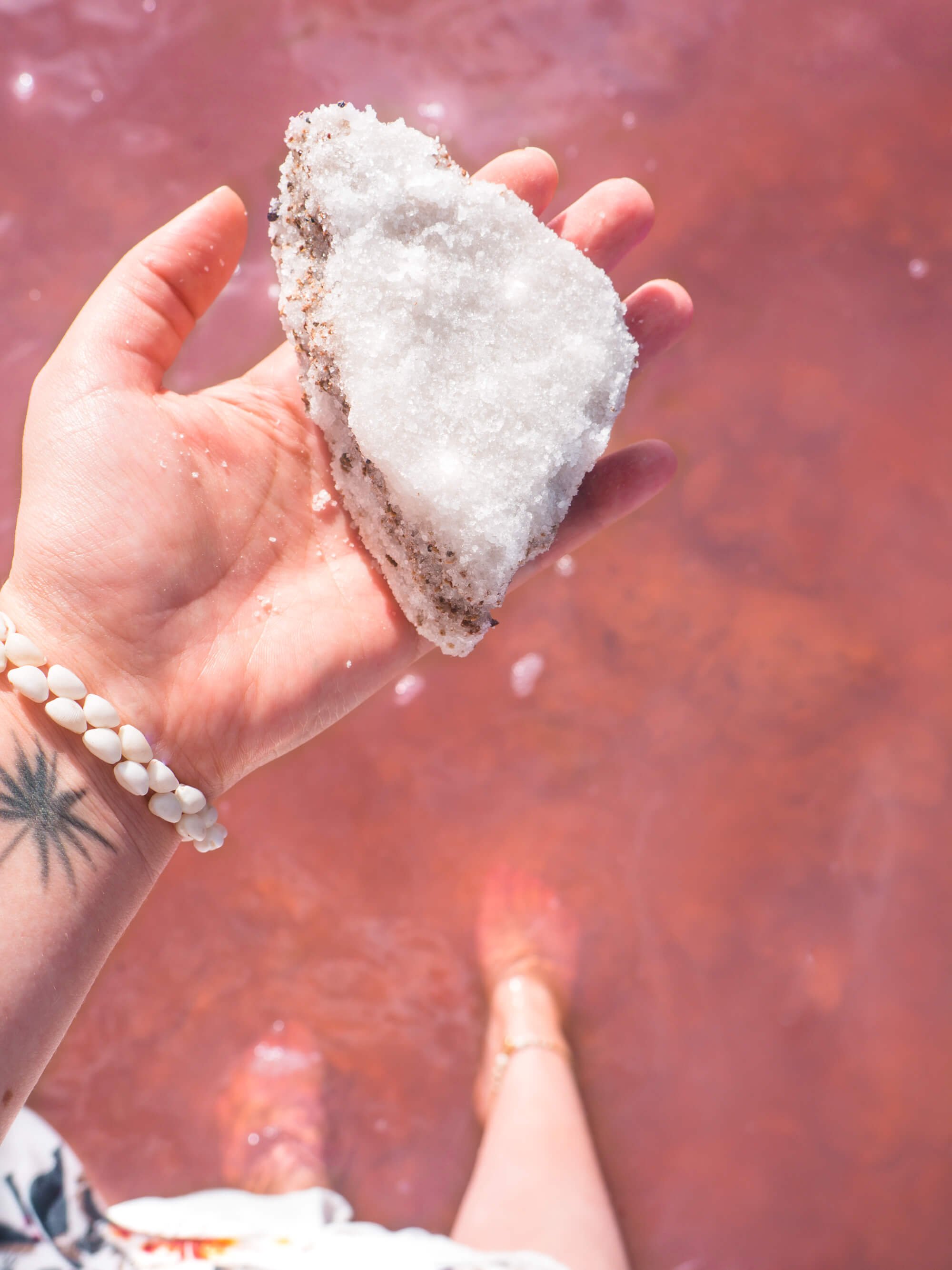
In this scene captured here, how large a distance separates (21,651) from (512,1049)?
1.41m

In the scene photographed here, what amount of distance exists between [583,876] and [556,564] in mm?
737

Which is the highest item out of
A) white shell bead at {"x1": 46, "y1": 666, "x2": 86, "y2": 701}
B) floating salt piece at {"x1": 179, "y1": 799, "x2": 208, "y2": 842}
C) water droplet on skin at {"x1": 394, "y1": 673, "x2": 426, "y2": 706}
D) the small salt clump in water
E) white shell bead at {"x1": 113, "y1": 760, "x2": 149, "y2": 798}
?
the small salt clump in water

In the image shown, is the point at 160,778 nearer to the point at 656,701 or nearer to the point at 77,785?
the point at 77,785

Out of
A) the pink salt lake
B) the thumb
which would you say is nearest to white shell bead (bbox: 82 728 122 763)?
the thumb

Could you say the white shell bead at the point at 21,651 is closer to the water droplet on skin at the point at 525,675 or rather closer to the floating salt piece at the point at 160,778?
the floating salt piece at the point at 160,778

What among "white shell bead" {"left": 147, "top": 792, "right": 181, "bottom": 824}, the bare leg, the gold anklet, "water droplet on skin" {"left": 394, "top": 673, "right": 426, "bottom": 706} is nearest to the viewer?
"white shell bead" {"left": 147, "top": 792, "right": 181, "bottom": 824}

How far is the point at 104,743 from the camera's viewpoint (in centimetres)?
117

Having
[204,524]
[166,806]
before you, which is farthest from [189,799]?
[204,524]

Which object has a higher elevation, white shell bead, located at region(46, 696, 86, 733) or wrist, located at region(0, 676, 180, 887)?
white shell bead, located at region(46, 696, 86, 733)

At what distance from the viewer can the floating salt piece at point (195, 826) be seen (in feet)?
4.23

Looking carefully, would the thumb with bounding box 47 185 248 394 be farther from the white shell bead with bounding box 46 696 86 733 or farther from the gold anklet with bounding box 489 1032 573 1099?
the gold anklet with bounding box 489 1032 573 1099

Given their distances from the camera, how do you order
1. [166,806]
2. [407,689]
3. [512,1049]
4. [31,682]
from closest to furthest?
[31,682], [166,806], [512,1049], [407,689]

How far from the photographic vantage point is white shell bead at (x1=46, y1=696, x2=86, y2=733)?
3.78ft

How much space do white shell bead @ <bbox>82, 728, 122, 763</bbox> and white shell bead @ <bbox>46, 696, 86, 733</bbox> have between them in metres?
0.02
